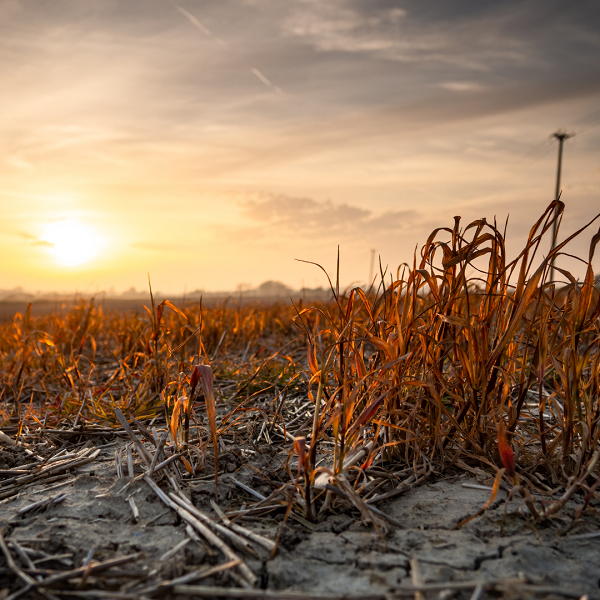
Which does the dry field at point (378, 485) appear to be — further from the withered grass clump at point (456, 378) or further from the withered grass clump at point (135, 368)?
the withered grass clump at point (135, 368)

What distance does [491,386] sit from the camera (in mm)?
1650

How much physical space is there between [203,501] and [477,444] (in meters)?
0.97

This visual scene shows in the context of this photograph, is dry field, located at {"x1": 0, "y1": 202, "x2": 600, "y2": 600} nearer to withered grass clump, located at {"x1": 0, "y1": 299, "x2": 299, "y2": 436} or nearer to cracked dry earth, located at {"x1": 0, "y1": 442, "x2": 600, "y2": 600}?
cracked dry earth, located at {"x1": 0, "y1": 442, "x2": 600, "y2": 600}

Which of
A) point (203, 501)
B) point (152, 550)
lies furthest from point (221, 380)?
point (152, 550)

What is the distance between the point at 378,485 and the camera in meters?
1.62

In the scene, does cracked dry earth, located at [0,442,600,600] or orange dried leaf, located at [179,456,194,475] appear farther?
orange dried leaf, located at [179,456,194,475]

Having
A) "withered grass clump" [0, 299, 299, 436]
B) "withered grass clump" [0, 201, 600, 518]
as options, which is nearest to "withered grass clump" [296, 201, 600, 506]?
"withered grass clump" [0, 201, 600, 518]

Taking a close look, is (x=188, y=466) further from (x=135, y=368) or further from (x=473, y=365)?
(x=135, y=368)

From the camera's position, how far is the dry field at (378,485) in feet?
3.96

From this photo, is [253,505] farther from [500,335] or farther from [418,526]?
[500,335]

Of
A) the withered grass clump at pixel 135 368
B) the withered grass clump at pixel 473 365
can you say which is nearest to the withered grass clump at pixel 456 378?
the withered grass clump at pixel 473 365

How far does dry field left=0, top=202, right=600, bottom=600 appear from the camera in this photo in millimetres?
1206

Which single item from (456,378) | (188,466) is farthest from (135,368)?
(456,378)

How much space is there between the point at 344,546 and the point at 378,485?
338 millimetres
